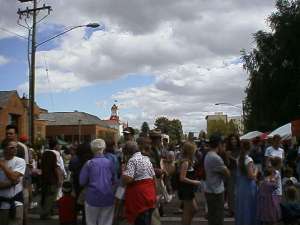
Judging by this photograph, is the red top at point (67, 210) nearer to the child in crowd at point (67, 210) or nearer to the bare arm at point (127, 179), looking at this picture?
the child in crowd at point (67, 210)

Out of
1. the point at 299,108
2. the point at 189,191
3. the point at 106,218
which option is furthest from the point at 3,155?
the point at 299,108

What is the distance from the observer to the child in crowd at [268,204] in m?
9.66

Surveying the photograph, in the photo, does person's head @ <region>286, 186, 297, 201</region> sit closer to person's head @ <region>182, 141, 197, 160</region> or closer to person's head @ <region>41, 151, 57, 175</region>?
person's head @ <region>182, 141, 197, 160</region>

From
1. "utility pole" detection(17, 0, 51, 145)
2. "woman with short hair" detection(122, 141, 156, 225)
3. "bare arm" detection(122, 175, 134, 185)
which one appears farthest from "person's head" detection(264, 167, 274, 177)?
"utility pole" detection(17, 0, 51, 145)

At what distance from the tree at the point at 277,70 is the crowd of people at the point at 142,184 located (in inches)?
1219

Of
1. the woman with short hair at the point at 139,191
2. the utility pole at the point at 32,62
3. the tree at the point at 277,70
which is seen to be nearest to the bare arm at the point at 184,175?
the woman with short hair at the point at 139,191

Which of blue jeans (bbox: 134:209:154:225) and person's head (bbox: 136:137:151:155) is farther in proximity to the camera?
person's head (bbox: 136:137:151:155)

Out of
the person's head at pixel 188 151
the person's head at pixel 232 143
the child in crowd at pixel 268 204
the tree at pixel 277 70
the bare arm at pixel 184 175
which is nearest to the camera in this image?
the bare arm at pixel 184 175

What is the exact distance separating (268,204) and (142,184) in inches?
126

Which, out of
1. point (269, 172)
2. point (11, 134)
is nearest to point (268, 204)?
point (269, 172)

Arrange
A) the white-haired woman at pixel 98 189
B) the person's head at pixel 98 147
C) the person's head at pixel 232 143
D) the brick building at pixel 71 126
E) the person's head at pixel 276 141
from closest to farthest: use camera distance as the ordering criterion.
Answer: the white-haired woman at pixel 98 189
the person's head at pixel 98 147
the person's head at pixel 232 143
the person's head at pixel 276 141
the brick building at pixel 71 126

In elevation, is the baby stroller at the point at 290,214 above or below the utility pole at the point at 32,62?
below

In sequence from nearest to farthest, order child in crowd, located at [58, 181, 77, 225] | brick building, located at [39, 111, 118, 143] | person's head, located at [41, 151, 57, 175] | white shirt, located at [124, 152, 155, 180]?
white shirt, located at [124, 152, 155, 180]
child in crowd, located at [58, 181, 77, 225]
person's head, located at [41, 151, 57, 175]
brick building, located at [39, 111, 118, 143]

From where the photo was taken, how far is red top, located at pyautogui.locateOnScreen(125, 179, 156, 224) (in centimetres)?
739
